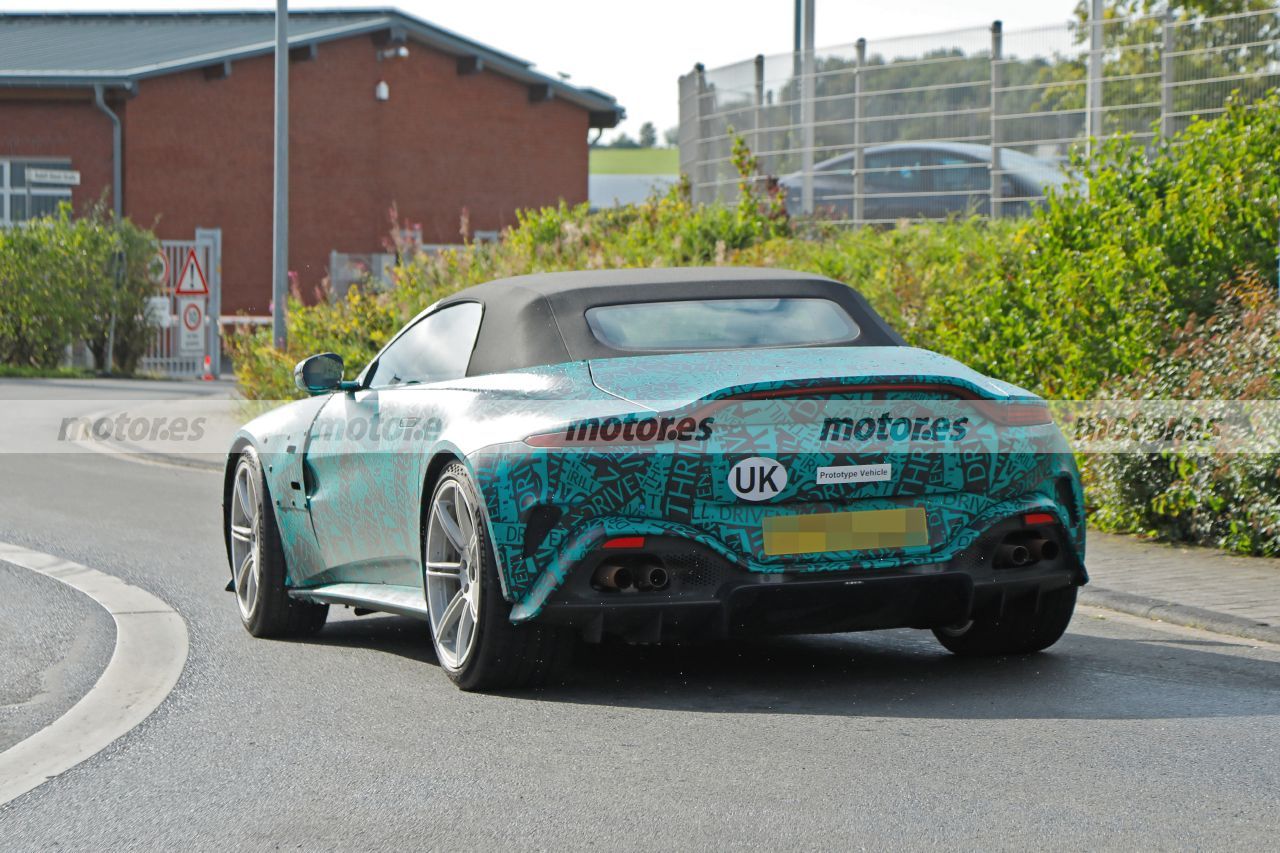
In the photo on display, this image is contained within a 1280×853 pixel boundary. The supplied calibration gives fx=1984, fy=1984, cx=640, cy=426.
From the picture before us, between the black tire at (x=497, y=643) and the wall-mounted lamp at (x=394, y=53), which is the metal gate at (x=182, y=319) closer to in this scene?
the wall-mounted lamp at (x=394, y=53)

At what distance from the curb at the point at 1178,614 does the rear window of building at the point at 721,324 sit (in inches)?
81.2

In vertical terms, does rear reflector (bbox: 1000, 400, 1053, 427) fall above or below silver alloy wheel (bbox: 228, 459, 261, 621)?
above

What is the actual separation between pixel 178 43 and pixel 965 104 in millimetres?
30459

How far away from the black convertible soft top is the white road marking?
64.6 inches

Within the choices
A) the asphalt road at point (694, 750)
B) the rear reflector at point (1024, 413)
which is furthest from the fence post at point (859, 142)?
the rear reflector at point (1024, 413)

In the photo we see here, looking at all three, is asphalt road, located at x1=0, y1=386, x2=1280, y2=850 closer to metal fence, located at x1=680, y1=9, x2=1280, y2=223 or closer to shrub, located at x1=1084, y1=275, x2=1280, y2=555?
shrub, located at x1=1084, y1=275, x2=1280, y2=555

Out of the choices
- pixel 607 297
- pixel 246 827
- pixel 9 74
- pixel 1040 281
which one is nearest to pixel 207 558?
pixel 607 297

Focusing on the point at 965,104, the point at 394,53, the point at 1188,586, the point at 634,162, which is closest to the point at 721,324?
the point at 1188,586

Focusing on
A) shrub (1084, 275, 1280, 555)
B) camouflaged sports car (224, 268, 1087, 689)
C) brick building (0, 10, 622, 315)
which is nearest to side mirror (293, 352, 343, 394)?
camouflaged sports car (224, 268, 1087, 689)

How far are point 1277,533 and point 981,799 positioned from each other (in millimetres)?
5170

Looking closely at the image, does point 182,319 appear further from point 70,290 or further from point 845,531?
point 845,531

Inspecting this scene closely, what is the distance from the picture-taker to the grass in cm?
10288

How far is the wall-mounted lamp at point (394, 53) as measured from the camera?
45.3 m

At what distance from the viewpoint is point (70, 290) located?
35.3 metres
